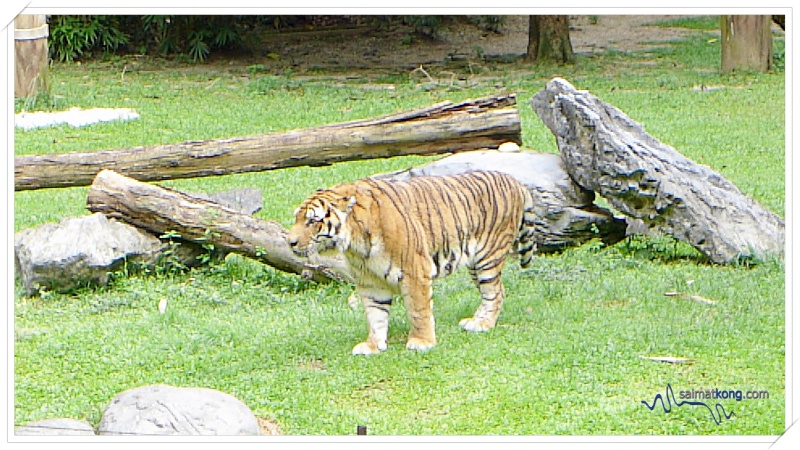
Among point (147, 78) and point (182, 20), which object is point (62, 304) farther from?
point (182, 20)

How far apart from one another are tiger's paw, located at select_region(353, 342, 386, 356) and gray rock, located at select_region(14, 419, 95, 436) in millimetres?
1650

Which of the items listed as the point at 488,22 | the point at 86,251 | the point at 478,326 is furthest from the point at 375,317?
the point at 488,22

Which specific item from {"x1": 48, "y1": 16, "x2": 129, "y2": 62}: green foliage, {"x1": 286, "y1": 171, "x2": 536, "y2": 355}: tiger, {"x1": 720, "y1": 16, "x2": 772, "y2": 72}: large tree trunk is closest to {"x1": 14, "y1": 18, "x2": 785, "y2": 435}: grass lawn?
{"x1": 286, "y1": 171, "x2": 536, "y2": 355}: tiger

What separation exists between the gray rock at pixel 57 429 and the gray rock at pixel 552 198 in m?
3.87

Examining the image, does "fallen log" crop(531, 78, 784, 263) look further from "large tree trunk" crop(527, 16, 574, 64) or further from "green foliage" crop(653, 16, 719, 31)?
"green foliage" crop(653, 16, 719, 31)

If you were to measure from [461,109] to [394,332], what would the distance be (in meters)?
2.31

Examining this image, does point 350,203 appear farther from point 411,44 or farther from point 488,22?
point 488,22

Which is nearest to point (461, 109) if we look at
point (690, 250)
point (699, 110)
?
point (690, 250)

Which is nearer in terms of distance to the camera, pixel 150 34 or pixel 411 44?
pixel 150 34

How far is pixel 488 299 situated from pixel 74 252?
2.75 m

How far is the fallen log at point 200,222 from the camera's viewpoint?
725 cm

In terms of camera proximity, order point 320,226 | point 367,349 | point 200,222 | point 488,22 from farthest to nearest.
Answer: point 488,22, point 200,222, point 367,349, point 320,226

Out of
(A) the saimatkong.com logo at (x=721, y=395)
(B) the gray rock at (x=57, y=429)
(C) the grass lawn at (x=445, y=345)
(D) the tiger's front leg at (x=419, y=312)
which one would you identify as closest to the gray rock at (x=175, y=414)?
(B) the gray rock at (x=57, y=429)

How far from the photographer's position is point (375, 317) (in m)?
6.05
